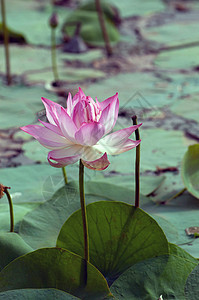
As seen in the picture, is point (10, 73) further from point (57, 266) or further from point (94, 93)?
point (57, 266)

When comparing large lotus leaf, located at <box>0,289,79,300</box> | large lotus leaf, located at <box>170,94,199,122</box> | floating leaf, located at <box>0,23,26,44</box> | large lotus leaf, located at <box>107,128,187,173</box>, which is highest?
Result: large lotus leaf, located at <box>0,289,79,300</box>

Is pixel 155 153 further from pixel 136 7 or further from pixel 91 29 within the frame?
pixel 136 7

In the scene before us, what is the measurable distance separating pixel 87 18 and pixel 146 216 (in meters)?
2.61

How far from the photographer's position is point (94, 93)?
2.26 m

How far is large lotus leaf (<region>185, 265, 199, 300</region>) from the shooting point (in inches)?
34.5

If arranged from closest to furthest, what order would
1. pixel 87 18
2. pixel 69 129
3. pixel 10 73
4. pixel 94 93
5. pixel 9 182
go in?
1. pixel 69 129
2. pixel 9 182
3. pixel 94 93
4. pixel 10 73
5. pixel 87 18

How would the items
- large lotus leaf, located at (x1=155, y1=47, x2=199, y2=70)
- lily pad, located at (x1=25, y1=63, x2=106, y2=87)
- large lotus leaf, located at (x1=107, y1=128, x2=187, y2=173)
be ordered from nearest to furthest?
large lotus leaf, located at (x1=107, y1=128, x2=187, y2=173), lily pad, located at (x1=25, y1=63, x2=106, y2=87), large lotus leaf, located at (x1=155, y1=47, x2=199, y2=70)

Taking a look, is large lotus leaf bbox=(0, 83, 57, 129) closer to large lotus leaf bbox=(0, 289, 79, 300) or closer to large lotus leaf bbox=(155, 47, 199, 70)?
large lotus leaf bbox=(155, 47, 199, 70)

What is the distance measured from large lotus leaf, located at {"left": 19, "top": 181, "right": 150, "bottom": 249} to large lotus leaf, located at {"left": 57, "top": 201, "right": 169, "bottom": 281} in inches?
4.4

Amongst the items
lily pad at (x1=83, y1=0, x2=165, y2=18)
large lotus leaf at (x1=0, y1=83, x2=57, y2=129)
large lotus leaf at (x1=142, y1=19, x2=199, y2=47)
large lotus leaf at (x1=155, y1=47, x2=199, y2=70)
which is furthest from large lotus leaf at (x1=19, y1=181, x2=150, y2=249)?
lily pad at (x1=83, y1=0, x2=165, y2=18)

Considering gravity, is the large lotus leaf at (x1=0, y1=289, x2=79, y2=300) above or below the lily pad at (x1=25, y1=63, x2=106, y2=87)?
above

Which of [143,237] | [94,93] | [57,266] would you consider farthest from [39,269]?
[94,93]

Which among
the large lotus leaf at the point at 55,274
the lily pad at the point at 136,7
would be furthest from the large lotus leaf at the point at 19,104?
the lily pad at the point at 136,7

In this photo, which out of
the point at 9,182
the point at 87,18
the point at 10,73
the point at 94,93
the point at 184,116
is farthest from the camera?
the point at 87,18
